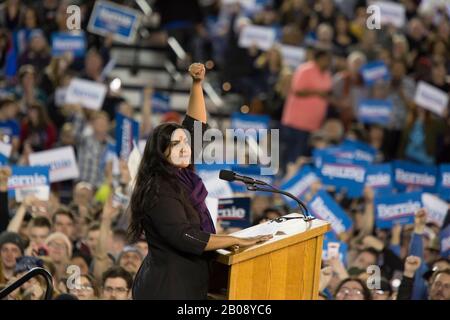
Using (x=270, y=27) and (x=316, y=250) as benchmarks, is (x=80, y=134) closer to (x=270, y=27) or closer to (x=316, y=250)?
(x=270, y=27)

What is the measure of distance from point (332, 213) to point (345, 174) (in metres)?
1.40

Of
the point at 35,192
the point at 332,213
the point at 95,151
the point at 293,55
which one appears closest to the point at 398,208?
the point at 332,213

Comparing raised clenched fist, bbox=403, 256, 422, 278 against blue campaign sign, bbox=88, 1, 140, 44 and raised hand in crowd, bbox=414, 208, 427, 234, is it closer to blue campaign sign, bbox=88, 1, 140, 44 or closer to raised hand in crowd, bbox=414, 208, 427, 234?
raised hand in crowd, bbox=414, 208, 427, 234

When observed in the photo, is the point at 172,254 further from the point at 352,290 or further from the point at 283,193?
the point at 352,290

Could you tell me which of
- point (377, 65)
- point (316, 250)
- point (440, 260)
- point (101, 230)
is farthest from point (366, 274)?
point (377, 65)

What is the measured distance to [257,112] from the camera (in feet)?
45.7

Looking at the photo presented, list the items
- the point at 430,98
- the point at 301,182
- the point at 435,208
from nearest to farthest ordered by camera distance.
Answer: the point at 435,208 < the point at 301,182 < the point at 430,98

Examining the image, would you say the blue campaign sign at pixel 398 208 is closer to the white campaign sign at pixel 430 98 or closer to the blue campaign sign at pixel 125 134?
the blue campaign sign at pixel 125 134

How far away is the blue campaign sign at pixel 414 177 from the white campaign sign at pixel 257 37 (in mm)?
4508

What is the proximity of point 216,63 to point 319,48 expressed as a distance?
1945 millimetres

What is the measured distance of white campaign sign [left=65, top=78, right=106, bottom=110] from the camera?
1258 cm

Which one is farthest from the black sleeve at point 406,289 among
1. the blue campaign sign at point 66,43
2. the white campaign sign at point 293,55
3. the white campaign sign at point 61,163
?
the white campaign sign at point 293,55

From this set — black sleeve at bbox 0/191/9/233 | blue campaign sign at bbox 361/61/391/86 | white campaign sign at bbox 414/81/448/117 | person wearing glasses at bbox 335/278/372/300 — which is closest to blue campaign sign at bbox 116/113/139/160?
black sleeve at bbox 0/191/9/233

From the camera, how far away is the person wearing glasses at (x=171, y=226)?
5.28m
